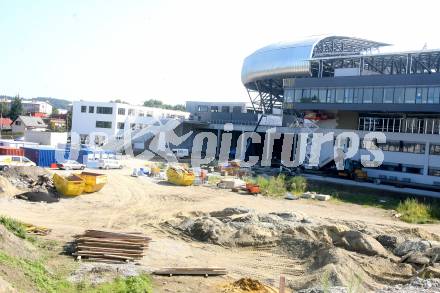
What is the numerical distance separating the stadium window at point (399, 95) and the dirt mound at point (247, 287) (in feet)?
128

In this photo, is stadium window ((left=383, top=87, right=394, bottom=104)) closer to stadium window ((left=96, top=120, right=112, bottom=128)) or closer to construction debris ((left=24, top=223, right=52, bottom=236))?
stadium window ((left=96, top=120, right=112, bottom=128))

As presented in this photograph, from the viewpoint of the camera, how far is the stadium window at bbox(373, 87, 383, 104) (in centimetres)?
5172

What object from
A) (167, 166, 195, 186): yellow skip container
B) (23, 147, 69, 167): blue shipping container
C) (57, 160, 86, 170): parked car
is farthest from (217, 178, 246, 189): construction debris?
(23, 147, 69, 167): blue shipping container

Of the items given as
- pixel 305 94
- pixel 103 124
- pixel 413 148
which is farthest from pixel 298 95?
pixel 103 124

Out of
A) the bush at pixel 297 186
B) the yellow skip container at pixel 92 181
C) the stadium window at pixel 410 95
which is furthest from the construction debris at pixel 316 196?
the stadium window at pixel 410 95

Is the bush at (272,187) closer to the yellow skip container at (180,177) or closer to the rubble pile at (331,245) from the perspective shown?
the yellow skip container at (180,177)

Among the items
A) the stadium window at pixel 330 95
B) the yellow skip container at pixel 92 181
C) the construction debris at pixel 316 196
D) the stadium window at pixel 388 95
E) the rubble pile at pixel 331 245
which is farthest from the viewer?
the stadium window at pixel 330 95

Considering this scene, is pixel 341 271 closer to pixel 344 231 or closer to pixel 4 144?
pixel 344 231

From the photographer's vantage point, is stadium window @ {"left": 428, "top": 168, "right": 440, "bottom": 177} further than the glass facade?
Yes

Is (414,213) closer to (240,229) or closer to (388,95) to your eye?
(240,229)

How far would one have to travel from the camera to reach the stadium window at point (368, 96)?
173 feet

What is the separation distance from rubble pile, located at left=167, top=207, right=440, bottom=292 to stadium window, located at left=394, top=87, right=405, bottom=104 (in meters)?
25.5

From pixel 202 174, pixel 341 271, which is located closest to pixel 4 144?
pixel 202 174

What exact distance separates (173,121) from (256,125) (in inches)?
514
